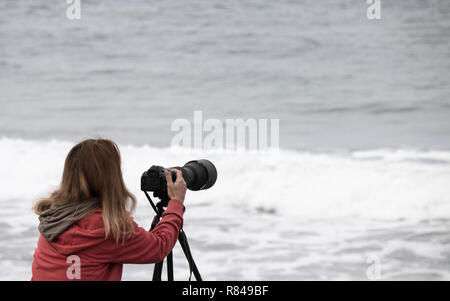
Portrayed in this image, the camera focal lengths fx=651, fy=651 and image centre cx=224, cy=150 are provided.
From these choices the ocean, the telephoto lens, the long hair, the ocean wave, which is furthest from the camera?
the ocean wave

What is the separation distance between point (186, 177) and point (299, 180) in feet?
22.0

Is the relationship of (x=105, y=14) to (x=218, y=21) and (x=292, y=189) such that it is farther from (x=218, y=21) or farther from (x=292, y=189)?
(x=292, y=189)

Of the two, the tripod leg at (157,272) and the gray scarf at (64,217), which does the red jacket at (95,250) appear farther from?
the tripod leg at (157,272)

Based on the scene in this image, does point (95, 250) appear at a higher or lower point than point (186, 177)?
lower

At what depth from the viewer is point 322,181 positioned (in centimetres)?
839

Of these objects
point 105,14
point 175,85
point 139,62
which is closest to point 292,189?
point 175,85

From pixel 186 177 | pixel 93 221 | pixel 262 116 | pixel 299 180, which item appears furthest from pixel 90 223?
pixel 262 116

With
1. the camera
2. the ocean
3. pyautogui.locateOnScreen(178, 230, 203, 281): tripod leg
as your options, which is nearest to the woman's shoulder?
the camera

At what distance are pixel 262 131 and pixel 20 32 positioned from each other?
9.11 metres

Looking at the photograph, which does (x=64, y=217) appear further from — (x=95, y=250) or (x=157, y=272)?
(x=157, y=272)

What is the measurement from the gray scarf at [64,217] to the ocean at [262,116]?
2.49 metres

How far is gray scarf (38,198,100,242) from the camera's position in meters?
1.64

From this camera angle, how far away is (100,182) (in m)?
1.64

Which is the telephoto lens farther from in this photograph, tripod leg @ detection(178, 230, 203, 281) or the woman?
the woman
